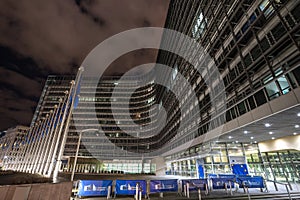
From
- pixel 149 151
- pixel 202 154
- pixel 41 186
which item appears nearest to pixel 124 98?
pixel 149 151

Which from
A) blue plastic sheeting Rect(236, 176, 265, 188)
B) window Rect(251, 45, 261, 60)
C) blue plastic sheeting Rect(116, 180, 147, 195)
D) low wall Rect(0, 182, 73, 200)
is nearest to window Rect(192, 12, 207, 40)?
window Rect(251, 45, 261, 60)

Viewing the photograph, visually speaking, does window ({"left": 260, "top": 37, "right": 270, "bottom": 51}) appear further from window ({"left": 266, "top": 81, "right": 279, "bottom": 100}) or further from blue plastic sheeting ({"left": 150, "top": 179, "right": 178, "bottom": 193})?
blue plastic sheeting ({"left": 150, "top": 179, "right": 178, "bottom": 193})

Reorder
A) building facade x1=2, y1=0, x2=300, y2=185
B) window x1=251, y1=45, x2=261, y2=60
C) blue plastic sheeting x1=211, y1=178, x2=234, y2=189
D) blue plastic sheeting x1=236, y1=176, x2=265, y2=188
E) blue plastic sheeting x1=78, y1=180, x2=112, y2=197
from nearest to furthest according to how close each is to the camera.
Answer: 1. blue plastic sheeting x1=78, y1=180, x2=112, y2=197
2. building facade x1=2, y1=0, x2=300, y2=185
3. blue plastic sheeting x1=236, y1=176, x2=265, y2=188
4. blue plastic sheeting x1=211, y1=178, x2=234, y2=189
5. window x1=251, y1=45, x2=261, y2=60

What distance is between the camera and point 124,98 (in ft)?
266

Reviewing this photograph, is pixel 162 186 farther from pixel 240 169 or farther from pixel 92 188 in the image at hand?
pixel 240 169

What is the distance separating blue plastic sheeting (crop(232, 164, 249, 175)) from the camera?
1938cm

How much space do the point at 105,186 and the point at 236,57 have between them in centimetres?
1813

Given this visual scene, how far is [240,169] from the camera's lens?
19.5 metres

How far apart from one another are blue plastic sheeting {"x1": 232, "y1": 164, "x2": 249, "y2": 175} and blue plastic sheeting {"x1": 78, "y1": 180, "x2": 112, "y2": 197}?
15667 mm

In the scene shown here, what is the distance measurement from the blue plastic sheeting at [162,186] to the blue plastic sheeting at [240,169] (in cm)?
1096

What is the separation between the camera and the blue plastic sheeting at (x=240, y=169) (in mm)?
19375

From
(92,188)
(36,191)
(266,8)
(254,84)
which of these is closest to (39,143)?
(92,188)

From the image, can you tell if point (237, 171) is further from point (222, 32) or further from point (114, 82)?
point (114, 82)

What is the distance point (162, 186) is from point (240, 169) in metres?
12.7
